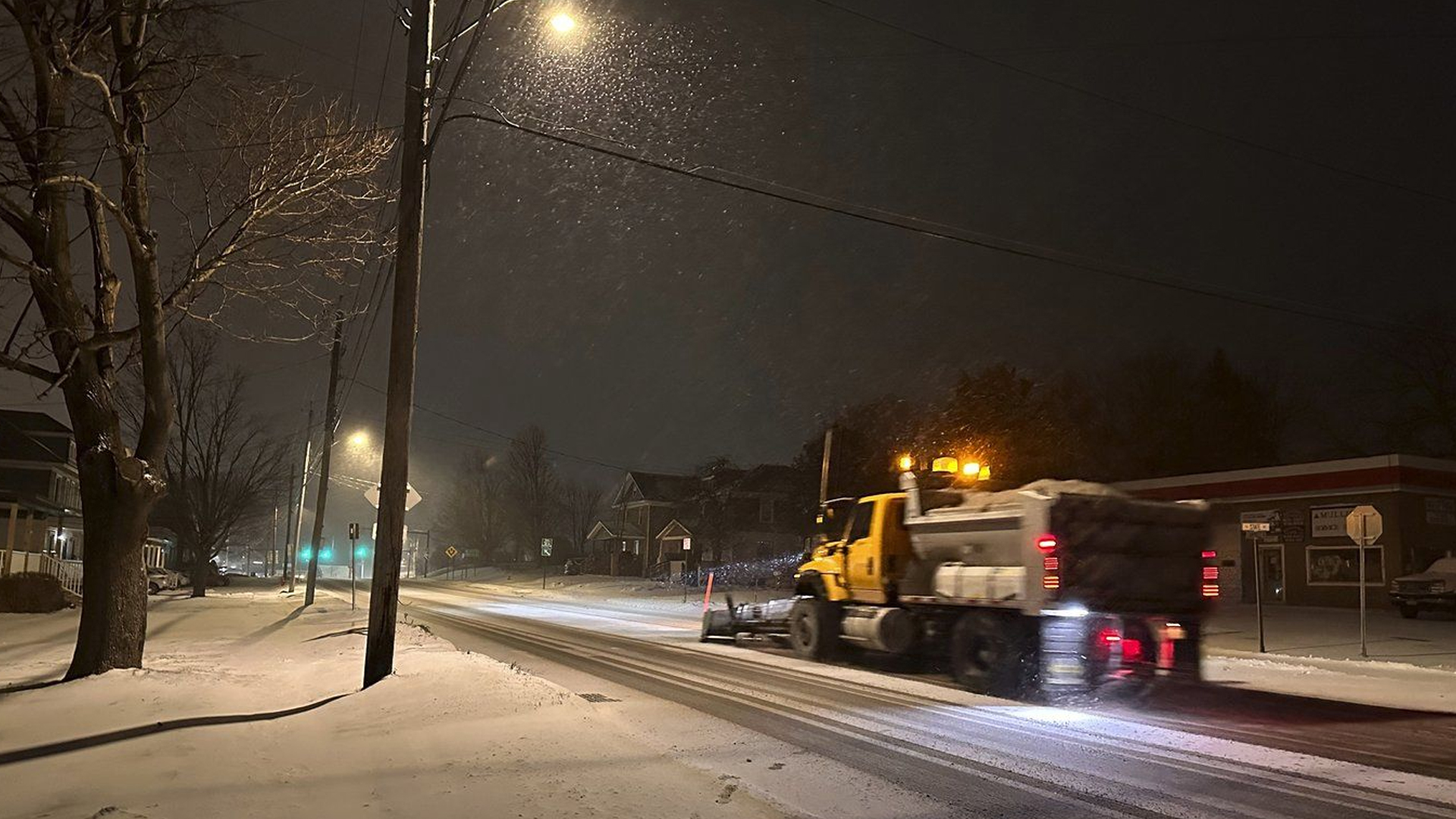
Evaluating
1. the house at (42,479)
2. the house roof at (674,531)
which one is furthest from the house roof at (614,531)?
the house at (42,479)

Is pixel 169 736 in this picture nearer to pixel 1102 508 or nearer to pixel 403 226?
pixel 403 226

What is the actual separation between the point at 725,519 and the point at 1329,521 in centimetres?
3694

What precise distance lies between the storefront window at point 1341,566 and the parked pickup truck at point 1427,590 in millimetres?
2766

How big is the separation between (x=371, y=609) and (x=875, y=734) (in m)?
5.98

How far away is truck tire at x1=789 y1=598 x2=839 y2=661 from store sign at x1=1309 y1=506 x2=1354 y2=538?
2330cm

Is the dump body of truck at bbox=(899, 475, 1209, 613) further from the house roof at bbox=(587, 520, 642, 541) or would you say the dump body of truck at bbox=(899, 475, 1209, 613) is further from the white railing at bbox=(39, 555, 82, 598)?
the house roof at bbox=(587, 520, 642, 541)

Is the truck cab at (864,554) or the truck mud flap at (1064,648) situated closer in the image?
the truck mud flap at (1064,648)

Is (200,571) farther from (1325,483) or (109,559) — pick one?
(1325,483)

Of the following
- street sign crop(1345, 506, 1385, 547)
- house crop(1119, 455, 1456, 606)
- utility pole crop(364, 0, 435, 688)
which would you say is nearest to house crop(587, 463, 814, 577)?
house crop(1119, 455, 1456, 606)

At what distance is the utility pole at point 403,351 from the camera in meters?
12.0

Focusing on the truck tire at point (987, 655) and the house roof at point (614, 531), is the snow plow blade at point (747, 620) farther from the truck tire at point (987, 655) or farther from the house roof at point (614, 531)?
the house roof at point (614, 531)

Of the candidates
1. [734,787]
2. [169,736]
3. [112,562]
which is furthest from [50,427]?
[734,787]

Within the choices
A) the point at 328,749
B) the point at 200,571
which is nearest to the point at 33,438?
the point at 200,571

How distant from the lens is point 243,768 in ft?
25.3
